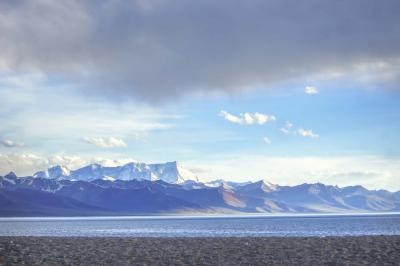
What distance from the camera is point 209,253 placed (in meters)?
39.2

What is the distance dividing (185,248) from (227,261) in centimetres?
821

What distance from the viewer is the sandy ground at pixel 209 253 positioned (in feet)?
115

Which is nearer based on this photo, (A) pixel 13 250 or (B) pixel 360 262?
(B) pixel 360 262

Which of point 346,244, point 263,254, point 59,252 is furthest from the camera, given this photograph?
point 346,244

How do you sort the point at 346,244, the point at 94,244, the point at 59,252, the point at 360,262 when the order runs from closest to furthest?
1. the point at 360,262
2. the point at 59,252
3. the point at 346,244
4. the point at 94,244

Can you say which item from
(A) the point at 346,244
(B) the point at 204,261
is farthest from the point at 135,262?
(A) the point at 346,244

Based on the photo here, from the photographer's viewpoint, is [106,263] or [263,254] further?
[263,254]

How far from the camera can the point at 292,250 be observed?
131ft

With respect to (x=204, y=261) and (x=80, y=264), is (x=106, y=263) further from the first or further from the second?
(x=204, y=261)

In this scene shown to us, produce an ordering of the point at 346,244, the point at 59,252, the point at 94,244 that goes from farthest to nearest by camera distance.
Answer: the point at 94,244
the point at 346,244
the point at 59,252

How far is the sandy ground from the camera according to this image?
3516 cm

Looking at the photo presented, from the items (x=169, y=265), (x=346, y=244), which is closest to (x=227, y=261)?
(x=169, y=265)

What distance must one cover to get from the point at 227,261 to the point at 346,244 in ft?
40.8

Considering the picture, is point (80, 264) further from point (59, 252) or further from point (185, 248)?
point (185, 248)
